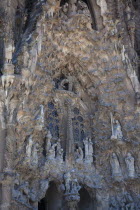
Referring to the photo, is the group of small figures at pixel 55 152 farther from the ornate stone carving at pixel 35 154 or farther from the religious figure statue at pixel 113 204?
the religious figure statue at pixel 113 204

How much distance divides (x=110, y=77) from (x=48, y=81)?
2.03 metres

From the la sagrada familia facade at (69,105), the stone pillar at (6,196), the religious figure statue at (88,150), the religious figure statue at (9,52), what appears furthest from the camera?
the religious figure statue at (88,150)

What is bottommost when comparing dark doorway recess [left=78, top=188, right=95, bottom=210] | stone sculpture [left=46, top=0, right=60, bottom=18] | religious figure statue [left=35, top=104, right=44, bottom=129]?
dark doorway recess [left=78, top=188, right=95, bottom=210]

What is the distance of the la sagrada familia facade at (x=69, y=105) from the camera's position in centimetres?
989

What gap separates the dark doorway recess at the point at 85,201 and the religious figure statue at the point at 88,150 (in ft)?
3.12

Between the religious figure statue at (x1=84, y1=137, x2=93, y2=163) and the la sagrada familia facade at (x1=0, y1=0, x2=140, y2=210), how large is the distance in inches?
1.3

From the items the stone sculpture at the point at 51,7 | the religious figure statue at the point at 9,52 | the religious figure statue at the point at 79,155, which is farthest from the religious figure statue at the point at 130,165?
the stone sculpture at the point at 51,7

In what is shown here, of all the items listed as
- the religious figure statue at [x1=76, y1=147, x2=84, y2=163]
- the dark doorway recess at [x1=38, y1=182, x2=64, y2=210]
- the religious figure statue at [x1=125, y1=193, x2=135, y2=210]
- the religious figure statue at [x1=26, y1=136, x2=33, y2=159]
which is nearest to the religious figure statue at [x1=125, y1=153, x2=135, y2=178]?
the religious figure statue at [x1=125, y1=193, x2=135, y2=210]

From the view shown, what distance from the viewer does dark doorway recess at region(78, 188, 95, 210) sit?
11.3 metres

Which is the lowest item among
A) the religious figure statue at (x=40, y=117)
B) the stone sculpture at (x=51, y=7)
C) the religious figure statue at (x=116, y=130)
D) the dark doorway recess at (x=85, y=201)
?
the dark doorway recess at (x=85, y=201)

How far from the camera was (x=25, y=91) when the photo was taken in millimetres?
10078

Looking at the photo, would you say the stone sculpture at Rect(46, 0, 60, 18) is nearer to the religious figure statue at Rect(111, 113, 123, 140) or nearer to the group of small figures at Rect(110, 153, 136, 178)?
the religious figure statue at Rect(111, 113, 123, 140)

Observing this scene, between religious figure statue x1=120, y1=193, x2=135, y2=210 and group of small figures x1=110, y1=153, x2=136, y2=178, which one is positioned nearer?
religious figure statue x1=120, y1=193, x2=135, y2=210

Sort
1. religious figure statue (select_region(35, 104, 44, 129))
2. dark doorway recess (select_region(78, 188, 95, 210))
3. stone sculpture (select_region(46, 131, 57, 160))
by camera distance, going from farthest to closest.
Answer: dark doorway recess (select_region(78, 188, 95, 210)) → stone sculpture (select_region(46, 131, 57, 160)) → religious figure statue (select_region(35, 104, 44, 129))
